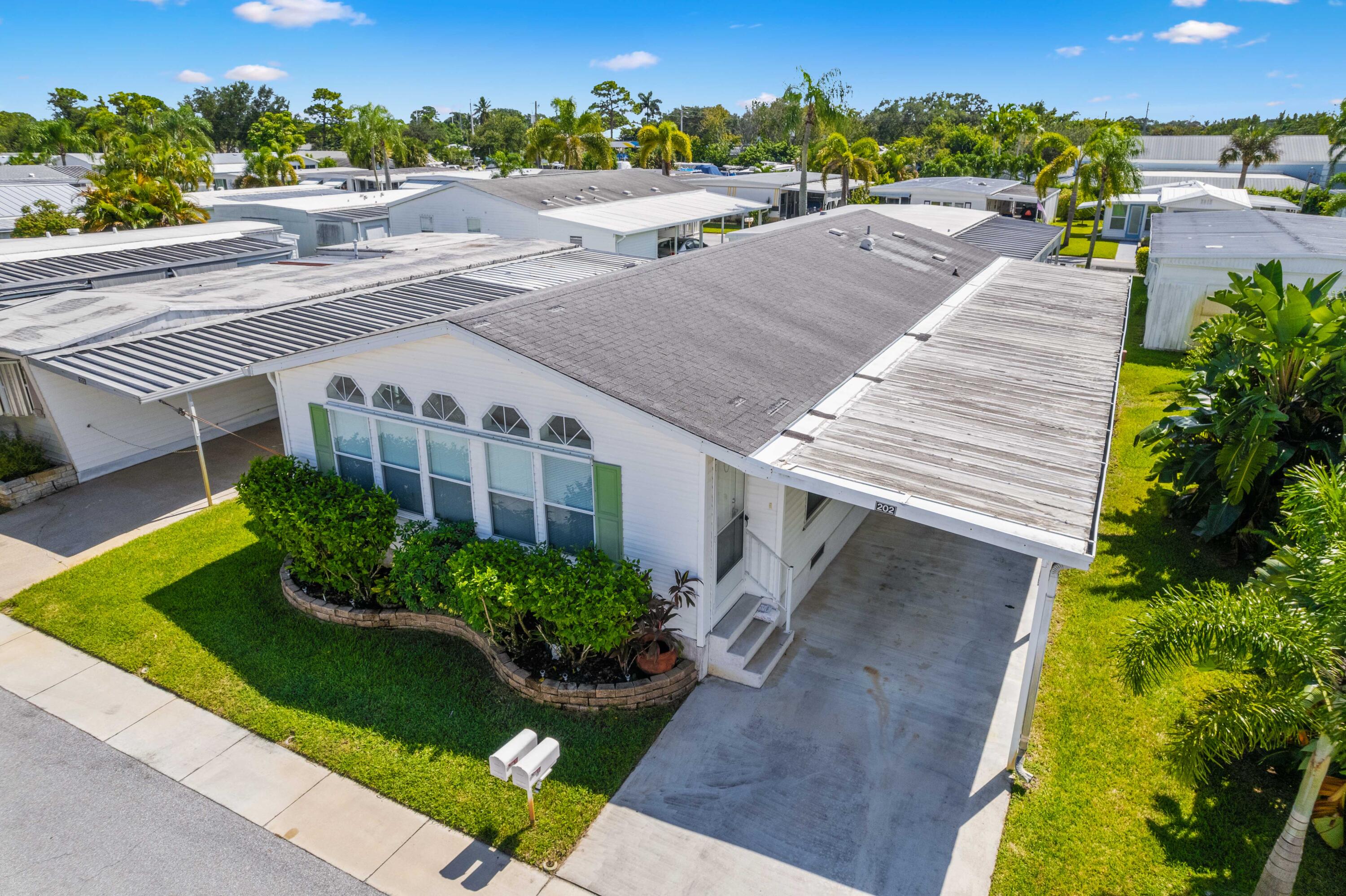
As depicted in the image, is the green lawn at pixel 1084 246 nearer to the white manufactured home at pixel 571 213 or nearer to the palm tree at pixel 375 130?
the white manufactured home at pixel 571 213

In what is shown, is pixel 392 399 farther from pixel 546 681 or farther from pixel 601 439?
pixel 546 681

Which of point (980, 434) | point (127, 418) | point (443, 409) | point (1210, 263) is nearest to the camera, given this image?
point (980, 434)

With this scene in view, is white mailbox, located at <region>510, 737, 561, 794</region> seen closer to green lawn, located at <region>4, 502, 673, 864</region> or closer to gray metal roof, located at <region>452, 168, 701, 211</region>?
green lawn, located at <region>4, 502, 673, 864</region>

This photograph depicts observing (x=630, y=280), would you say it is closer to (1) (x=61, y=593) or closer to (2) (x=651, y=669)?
(2) (x=651, y=669)

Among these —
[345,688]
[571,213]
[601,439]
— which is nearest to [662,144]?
[571,213]

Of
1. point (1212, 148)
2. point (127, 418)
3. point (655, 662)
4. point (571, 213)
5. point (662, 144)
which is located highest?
point (1212, 148)

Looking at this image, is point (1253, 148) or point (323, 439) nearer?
point (323, 439)
